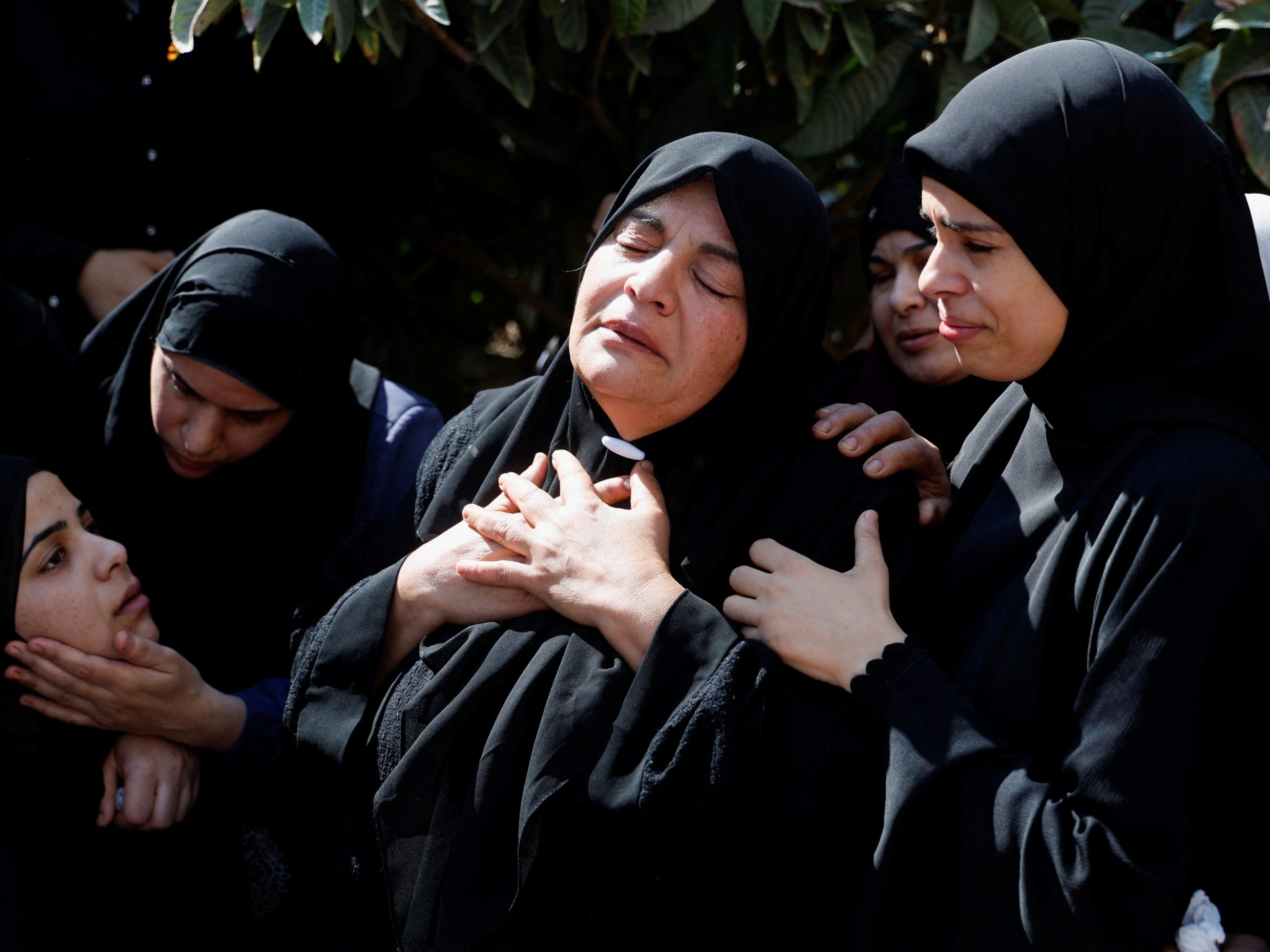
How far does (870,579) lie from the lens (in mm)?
1737

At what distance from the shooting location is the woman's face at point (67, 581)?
2072 mm

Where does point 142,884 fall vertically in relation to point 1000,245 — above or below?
below

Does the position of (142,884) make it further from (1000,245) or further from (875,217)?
(875,217)

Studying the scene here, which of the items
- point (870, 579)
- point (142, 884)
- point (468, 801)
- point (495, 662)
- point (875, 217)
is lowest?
point (142, 884)

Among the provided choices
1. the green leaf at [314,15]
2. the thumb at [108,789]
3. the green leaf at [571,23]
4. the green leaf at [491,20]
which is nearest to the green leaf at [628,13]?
the green leaf at [571,23]

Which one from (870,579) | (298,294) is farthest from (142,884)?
(870,579)

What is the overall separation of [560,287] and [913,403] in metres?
1.75

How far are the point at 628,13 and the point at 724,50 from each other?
0.35m

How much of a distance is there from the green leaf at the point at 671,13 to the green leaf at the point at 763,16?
110 millimetres

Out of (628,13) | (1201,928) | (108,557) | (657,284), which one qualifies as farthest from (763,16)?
(1201,928)

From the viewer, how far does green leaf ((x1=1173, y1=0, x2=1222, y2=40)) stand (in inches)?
103

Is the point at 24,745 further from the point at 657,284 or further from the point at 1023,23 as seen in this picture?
the point at 1023,23

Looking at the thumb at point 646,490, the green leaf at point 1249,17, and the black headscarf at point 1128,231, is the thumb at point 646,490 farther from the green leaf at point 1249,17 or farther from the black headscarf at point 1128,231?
the green leaf at point 1249,17

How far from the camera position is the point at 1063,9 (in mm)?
2820
